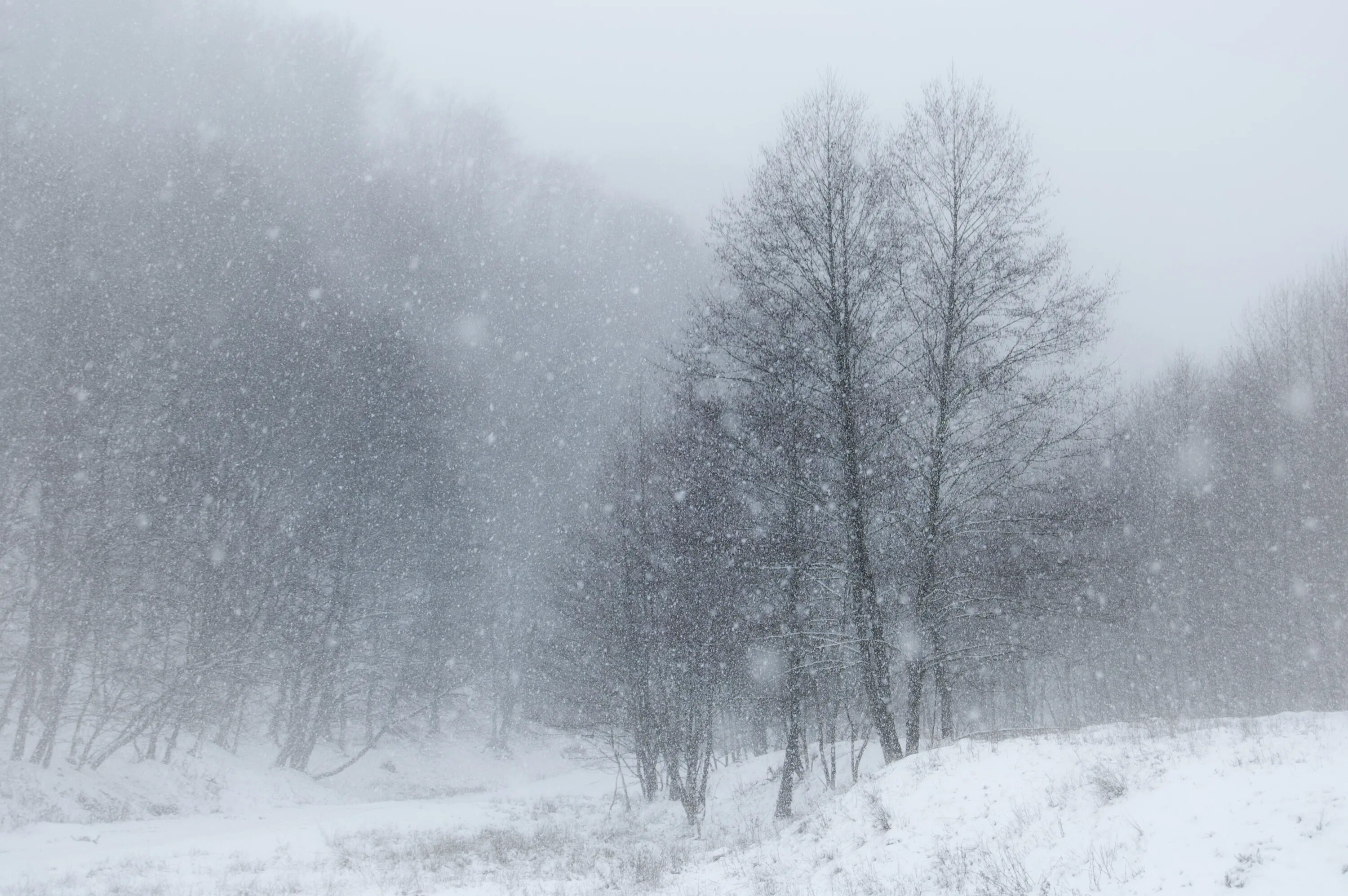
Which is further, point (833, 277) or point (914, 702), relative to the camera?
point (833, 277)

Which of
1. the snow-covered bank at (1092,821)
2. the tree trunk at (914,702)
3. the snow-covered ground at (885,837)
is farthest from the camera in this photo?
the tree trunk at (914,702)

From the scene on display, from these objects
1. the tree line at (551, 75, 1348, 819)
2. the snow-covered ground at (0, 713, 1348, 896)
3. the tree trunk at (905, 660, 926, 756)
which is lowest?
the snow-covered ground at (0, 713, 1348, 896)

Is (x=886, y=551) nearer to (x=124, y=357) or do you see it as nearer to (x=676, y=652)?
(x=676, y=652)

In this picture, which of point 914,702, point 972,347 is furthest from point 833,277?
point 914,702

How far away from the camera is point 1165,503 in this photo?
29.3 metres

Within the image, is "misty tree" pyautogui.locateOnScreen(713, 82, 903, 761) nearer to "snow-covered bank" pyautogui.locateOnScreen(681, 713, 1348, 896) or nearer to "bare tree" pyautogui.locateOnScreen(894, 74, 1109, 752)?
"bare tree" pyautogui.locateOnScreen(894, 74, 1109, 752)

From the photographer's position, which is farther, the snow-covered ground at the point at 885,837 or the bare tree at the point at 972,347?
the bare tree at the point at 972,347

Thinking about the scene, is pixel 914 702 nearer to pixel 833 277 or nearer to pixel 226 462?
pixel 833 277

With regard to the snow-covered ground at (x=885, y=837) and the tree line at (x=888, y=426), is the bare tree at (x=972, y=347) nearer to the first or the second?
the tree line at (x=888, y=426)

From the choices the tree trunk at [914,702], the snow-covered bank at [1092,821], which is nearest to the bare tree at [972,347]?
the tree trunk at [914,702]

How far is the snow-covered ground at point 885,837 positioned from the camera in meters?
4.90

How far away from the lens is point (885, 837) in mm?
7512

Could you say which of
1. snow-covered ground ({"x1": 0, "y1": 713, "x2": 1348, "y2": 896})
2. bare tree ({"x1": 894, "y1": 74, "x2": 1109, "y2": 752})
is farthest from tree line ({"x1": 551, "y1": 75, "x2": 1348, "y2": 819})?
snow-covered ground ({"x1": 0, "y1": 713, "x2": 1348, "y2": 896})

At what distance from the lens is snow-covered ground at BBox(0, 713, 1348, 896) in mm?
4898
